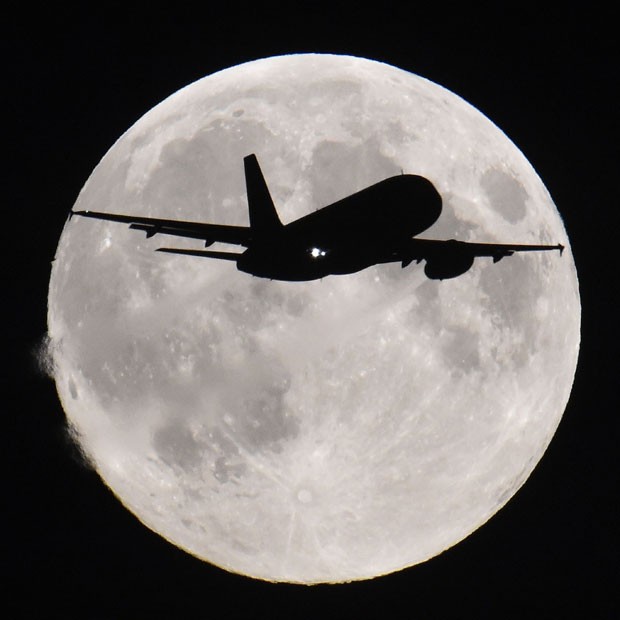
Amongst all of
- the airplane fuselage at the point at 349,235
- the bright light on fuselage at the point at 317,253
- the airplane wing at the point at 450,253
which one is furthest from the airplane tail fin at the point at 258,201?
the airplane wing at the point at 450,253

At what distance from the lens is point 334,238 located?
75.3 feet

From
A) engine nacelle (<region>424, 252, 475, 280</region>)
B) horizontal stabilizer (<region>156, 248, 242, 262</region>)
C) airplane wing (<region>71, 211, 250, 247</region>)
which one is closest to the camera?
horizontal stabilizer (<region>156, 248, 242, 262</region>)

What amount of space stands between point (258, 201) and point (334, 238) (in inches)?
110

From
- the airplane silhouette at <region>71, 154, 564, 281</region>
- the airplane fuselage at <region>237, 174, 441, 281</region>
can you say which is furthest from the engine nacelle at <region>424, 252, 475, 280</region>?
the airplane fuselage at <region>237, 174, 441, 281</region>

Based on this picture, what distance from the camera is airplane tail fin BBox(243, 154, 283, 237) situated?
22172 millimetres

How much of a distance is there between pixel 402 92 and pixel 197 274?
999 centimetres

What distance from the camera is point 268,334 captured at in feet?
70.5

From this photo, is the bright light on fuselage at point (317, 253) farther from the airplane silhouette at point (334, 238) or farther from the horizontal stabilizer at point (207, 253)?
the horizontal stabilizer at point (207, 253)

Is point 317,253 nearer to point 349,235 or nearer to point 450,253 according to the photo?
point 349,235

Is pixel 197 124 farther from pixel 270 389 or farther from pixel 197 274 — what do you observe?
pixel 270 389

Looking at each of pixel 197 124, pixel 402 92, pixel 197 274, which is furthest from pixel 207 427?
pixel 402 92

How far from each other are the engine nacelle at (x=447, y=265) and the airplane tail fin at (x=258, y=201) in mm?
5021

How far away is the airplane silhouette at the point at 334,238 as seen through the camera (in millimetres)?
21875

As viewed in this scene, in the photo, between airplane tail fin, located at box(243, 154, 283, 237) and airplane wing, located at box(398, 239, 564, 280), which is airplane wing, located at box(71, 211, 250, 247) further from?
airplane wing, located at box(398, 239, 564, 280)
